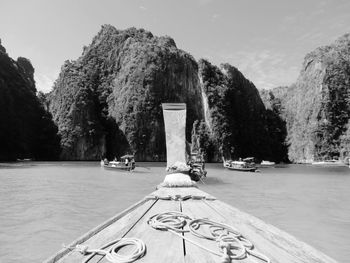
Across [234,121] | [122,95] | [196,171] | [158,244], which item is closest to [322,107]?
[234,121]

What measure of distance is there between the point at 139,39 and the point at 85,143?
4200 centimetres

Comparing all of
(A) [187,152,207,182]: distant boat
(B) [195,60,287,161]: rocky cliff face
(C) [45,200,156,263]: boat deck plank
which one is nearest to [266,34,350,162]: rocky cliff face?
(B) [195,60,287,161]: rocky cliff face

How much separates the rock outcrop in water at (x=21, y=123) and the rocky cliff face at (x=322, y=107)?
236 ft

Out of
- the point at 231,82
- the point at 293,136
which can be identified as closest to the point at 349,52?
the point at 293,136

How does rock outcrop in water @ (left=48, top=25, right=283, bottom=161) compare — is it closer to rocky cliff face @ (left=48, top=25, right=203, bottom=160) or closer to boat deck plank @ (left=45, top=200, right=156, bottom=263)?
rocky cliff face @ (left=48, top=25, right=203, bottom=160)

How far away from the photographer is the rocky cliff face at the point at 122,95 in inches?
3211

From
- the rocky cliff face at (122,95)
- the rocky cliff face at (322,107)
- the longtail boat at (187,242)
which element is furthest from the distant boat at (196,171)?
the rocky cliff face at (322,107)

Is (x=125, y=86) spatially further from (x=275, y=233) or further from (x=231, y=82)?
(x=275, y=233)

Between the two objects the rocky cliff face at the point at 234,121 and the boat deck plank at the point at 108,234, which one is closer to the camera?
the boat deck plank at the point at 108,234

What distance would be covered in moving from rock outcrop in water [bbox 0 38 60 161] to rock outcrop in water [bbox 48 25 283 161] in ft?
13.0

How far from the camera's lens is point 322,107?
86.9 meters

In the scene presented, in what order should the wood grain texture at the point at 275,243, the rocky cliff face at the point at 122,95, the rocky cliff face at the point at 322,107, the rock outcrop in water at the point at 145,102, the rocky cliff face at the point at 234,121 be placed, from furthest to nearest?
the rocky cliff face at the point at 234,121
the rocky cliff face at the point at 322,107
the rock outcrop in water at the point at 145,102
the rocky cliff face at the point at 122,95
the wood grain texture at the point at 275,243

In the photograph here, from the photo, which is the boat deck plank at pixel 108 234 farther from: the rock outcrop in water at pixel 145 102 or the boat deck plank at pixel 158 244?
the rock outcrop in water at pixel 145 102

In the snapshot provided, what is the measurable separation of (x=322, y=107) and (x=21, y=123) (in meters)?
83.9
